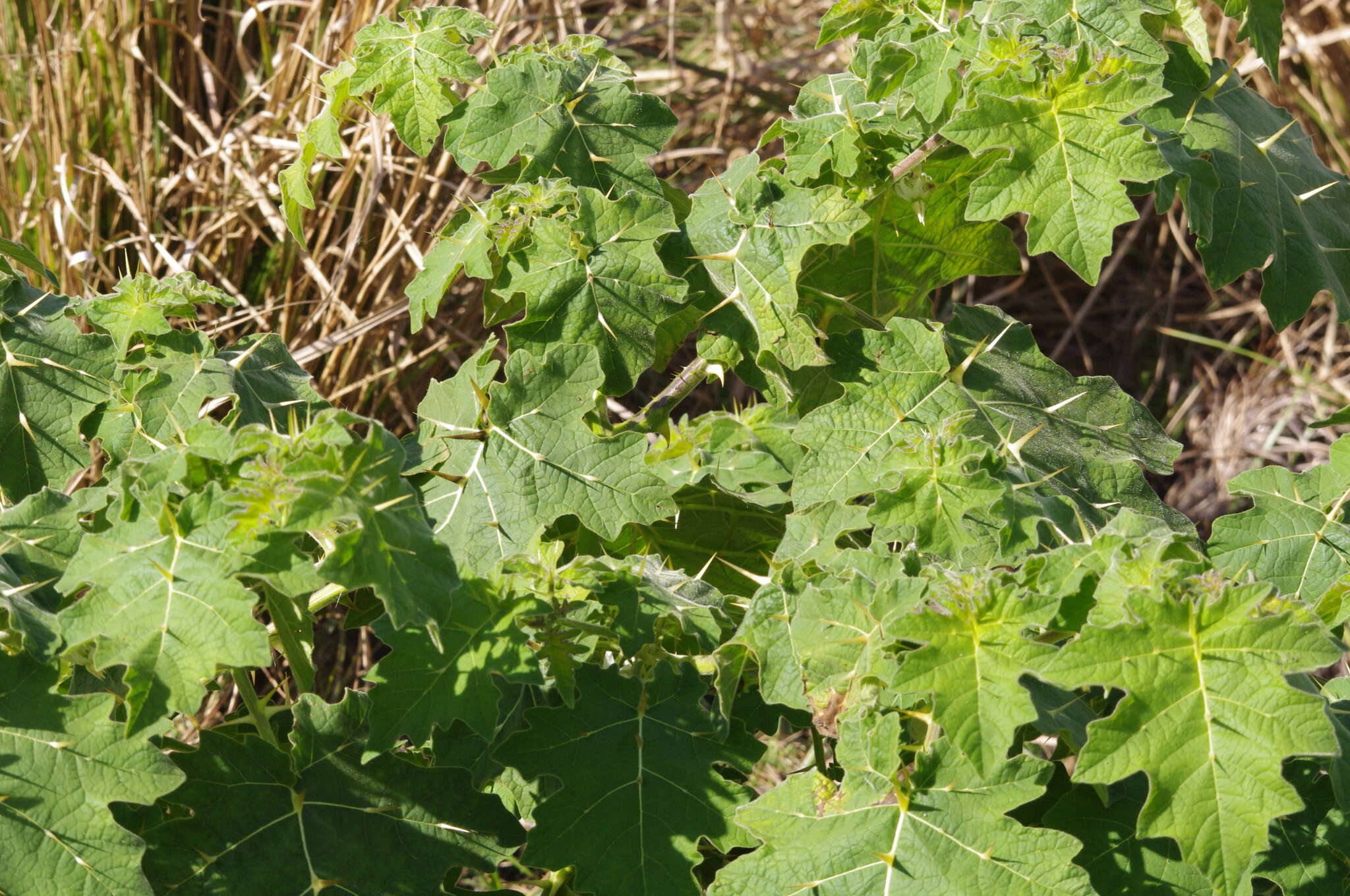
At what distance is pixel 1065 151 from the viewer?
1099mm

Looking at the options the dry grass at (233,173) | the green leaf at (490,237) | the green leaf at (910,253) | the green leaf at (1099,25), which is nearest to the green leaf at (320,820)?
the green leaf at (490,237)

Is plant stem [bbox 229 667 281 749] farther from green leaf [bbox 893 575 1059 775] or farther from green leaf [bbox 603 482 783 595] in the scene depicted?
green leaf [bbox 893 575 1059 775]

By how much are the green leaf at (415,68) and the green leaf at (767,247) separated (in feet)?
0.98

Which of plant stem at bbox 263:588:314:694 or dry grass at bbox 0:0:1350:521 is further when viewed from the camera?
dry grass at bbox 0:0:1350:521

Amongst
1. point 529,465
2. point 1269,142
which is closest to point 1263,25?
point 1269,142

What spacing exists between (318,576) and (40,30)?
2.15 metres

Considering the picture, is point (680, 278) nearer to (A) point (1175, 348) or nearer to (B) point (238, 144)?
(B) point (238, 144)

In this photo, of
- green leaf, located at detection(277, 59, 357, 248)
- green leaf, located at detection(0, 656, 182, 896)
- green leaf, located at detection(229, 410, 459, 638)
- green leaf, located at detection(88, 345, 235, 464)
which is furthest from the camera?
green leaf, located at detection(277, 59, 357, 248)

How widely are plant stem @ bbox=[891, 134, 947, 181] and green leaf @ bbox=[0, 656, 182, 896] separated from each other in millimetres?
898

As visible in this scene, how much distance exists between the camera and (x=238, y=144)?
2510 mm

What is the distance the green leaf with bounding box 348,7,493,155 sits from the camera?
4.28 feet

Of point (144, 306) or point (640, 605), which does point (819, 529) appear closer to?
point (640, 605)

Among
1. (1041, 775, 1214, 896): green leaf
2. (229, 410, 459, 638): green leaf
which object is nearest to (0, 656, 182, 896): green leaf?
(229, 410, 459, 638): green leaf

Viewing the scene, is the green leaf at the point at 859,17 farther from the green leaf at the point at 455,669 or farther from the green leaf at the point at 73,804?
the green leaf at the point at 73,804
